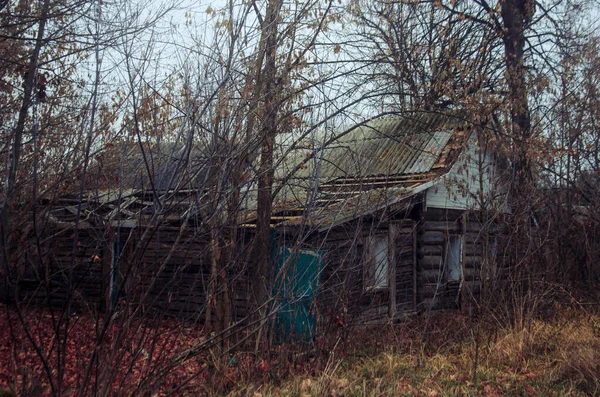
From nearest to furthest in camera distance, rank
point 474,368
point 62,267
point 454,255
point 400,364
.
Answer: point 62,267, point 474,368, point 400,364, point 454,255

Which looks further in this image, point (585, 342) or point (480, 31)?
point (480, 31)

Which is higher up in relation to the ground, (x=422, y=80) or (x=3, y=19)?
(x=422, y=80)

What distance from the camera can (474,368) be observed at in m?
6.74

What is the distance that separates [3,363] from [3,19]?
17.1ft

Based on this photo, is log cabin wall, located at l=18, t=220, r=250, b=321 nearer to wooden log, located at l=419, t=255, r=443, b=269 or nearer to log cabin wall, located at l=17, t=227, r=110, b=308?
log cabin wall, located at l=17, t=227, r=110, b=308

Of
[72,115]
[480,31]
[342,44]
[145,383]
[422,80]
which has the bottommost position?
[145,383]

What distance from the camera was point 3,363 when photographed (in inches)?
360

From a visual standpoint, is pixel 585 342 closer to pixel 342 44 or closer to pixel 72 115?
pixel 342 44

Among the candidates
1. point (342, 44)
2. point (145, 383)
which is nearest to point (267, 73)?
point (342, 44)

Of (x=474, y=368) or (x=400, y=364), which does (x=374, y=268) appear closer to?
(x=400, y=364)

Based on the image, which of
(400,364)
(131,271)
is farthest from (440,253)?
(131,271)

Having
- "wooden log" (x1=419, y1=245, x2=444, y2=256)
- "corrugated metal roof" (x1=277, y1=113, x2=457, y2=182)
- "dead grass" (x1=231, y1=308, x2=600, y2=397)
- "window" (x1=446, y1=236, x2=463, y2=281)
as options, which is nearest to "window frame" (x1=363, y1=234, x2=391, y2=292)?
"dead grass" (x1=231, y1=308, x2=600, y2=397)

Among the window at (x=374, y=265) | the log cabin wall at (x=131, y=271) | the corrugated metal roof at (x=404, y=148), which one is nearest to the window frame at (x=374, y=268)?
the window at (x=374, y=265)

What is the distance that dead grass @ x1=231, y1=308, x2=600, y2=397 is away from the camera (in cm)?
602
